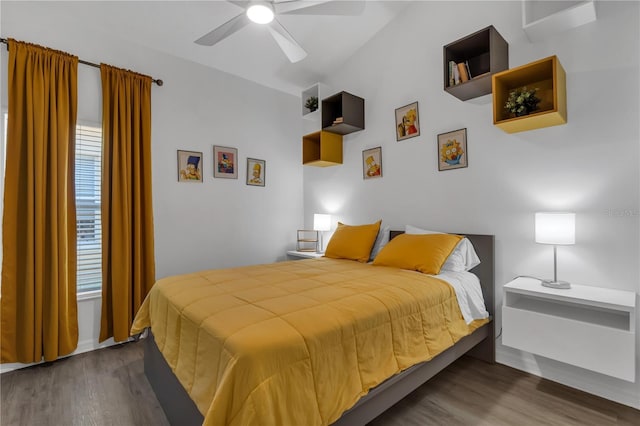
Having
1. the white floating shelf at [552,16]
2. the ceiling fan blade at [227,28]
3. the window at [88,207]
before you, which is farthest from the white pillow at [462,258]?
the window at [88,207]

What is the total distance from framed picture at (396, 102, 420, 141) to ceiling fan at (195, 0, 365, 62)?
1156mm

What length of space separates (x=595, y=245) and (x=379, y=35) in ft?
9.44

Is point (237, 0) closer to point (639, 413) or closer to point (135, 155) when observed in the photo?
point (135, 155)

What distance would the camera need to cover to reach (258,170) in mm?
4008

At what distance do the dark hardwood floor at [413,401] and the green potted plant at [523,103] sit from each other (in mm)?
1902

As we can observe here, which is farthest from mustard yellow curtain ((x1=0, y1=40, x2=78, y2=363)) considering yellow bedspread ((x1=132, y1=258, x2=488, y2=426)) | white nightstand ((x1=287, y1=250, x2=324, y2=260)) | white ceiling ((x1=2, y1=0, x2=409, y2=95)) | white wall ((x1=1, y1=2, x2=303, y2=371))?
white nightstand ((x1=287, y1=250, x2=324, y2=260))

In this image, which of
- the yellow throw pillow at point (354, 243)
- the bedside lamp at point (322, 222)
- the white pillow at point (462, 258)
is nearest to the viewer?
the white pillow at point (462, 258)

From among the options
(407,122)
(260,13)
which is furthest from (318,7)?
(407,122)

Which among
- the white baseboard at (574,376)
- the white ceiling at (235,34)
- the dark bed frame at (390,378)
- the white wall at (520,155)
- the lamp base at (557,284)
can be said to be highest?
the white ceiling at (235,34)

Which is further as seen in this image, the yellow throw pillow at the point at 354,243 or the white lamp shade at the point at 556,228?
the yellow throw pillow at the point at 354,243

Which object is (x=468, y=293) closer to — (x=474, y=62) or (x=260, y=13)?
(x=474, y=62)

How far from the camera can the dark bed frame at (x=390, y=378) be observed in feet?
4.69

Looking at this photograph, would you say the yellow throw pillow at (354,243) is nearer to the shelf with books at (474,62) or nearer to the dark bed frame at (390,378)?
the dark bed frame at (390,378)

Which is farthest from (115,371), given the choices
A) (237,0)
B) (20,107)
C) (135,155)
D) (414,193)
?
(414,193)
